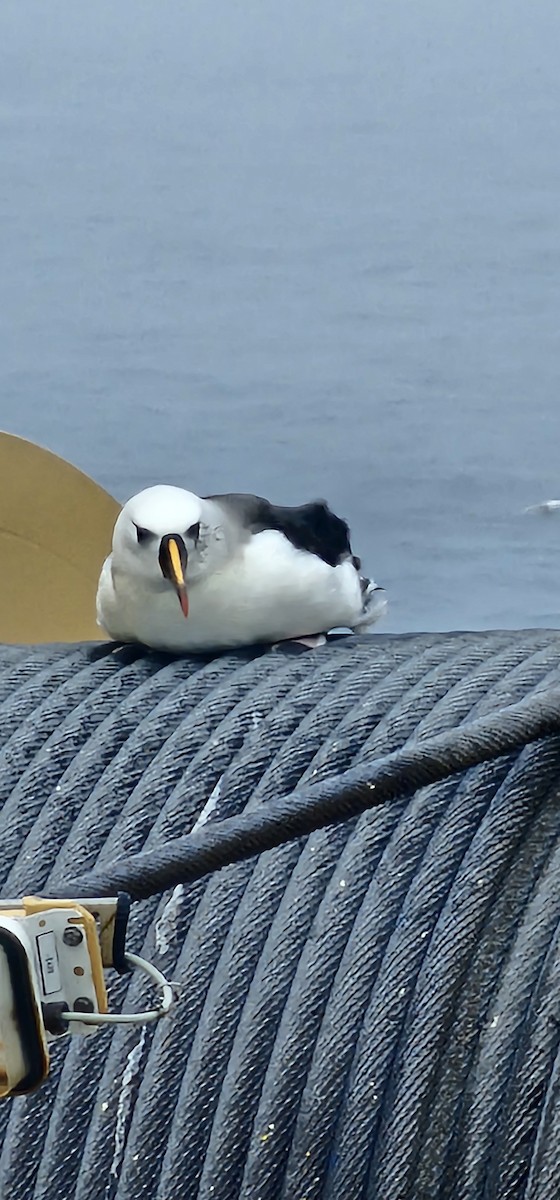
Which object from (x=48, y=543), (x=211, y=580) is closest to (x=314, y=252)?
(x=48, y=543)

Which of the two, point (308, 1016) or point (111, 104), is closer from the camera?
point (308, 1016)

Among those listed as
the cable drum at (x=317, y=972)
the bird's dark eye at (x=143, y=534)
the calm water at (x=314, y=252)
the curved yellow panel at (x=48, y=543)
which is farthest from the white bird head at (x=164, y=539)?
the calm water at (x=314, y=252)

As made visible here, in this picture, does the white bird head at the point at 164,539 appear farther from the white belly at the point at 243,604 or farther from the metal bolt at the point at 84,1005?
the metal bolt at the point at 84,1005

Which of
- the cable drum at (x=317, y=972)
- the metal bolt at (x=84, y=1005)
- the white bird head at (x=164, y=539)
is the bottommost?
the cable drum at (x=317, y=972)

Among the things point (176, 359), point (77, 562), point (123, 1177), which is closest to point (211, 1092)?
point (123, 1177)

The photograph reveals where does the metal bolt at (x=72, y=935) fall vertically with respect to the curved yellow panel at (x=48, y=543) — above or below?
above

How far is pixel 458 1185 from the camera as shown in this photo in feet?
1.25

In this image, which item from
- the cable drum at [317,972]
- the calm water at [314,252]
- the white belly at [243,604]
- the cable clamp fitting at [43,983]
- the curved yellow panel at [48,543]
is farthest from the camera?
the calm water at [314,252]

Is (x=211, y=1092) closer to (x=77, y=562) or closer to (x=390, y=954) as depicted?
(x=390, y=954)

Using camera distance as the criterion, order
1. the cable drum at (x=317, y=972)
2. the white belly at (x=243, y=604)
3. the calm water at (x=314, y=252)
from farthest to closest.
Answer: the calm water at (x=314, y=252) → the white belly at (x=243, y=604) → the cable drum at (x=317, y=972)

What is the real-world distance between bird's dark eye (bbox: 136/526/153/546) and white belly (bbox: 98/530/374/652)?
2 centimetres

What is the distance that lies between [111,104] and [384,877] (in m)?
0.77

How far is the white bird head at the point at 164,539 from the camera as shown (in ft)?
1.99

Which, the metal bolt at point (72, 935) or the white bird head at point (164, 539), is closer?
the metal bolt at point (72, 935)
